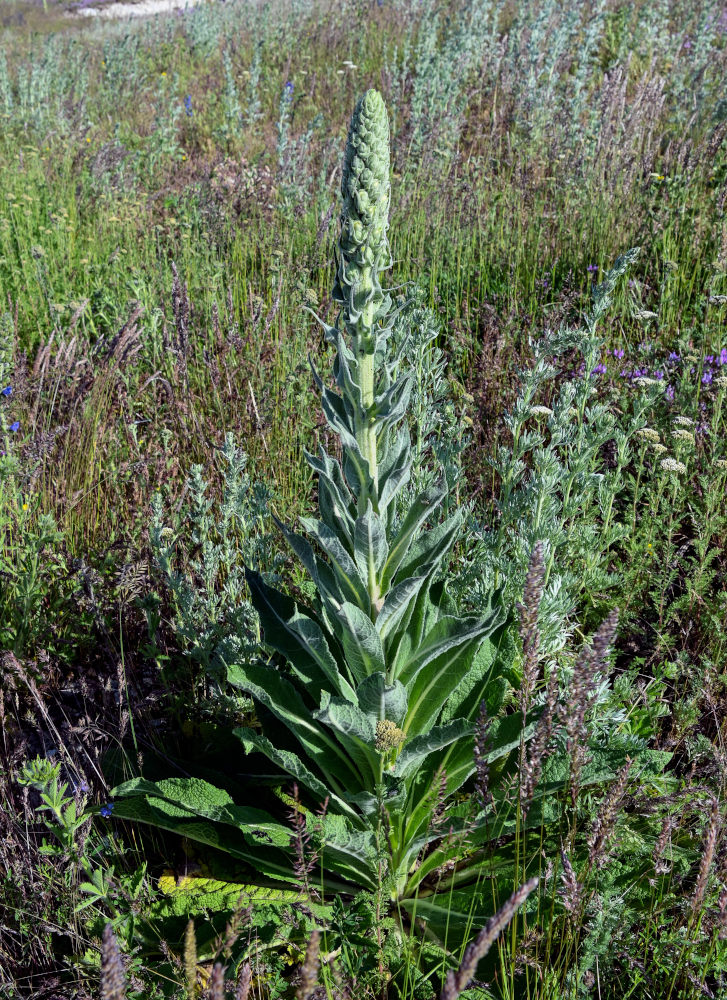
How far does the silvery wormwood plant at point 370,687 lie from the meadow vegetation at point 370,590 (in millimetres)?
11

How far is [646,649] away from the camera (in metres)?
2.81

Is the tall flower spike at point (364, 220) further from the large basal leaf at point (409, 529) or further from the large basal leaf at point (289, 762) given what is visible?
the large basal leaf at point (289, 762)

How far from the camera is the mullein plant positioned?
150 centimetres

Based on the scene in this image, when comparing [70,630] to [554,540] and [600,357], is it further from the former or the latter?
[600,357]

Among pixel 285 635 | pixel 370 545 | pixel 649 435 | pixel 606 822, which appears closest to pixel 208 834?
pixel 285 635

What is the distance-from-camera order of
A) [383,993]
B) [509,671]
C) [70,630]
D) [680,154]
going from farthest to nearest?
[680,154]
[70,630]
[509,671]
[383,993]

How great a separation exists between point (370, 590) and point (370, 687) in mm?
233

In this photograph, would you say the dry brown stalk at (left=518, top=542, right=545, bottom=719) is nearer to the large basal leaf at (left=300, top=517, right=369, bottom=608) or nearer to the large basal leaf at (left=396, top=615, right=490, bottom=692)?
the large basal leaf at (left=396, top=615, right=490, bottom=692)

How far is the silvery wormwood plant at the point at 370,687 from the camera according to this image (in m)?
1.50

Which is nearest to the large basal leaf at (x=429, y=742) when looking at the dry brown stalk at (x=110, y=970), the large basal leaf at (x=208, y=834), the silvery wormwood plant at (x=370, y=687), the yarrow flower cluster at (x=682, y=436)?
the silvery wormwood plant at (x=370, y=687)

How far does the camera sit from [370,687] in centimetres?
156

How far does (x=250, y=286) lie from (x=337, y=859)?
362 centimetres

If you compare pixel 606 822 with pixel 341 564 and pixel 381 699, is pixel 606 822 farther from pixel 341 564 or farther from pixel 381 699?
pixel 341 564

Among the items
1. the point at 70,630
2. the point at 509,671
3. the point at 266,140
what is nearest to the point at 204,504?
the point at 70,630
